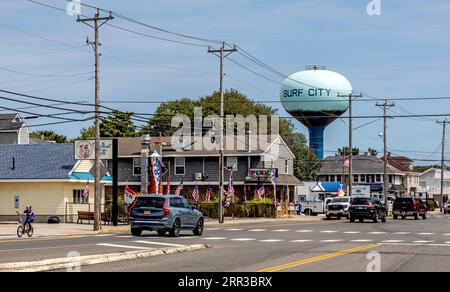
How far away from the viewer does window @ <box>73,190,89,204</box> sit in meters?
53.4

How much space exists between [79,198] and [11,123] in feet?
104

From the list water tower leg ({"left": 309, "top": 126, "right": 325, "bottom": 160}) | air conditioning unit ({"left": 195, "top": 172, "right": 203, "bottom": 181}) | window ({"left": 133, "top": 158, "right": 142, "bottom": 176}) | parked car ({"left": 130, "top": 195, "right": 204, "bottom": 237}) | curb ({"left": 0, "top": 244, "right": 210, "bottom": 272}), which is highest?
water tower leg ({"left": 309, "top": 126, "right": 325, "bottom": 160})

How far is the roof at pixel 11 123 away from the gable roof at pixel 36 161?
23.7m

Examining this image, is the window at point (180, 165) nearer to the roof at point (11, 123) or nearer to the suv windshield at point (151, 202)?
the roof at point (11, 123)

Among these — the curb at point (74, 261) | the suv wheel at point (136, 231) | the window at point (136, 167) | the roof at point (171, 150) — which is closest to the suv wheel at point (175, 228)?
the suv wheel at point (136, 231)

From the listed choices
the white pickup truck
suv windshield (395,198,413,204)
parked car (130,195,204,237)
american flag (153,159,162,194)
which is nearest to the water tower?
the white pickup truck

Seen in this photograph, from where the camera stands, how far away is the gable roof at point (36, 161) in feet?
172

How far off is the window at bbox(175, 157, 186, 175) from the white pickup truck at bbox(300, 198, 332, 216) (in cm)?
1143

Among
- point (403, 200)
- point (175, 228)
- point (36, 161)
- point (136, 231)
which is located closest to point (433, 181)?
point (403, 200)

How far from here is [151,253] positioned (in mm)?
24266

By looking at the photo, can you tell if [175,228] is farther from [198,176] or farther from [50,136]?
[50,136]

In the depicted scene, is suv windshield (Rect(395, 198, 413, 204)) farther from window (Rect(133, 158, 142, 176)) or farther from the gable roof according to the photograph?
the gable roof

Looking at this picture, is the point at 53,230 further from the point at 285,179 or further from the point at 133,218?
the point at 285,179
